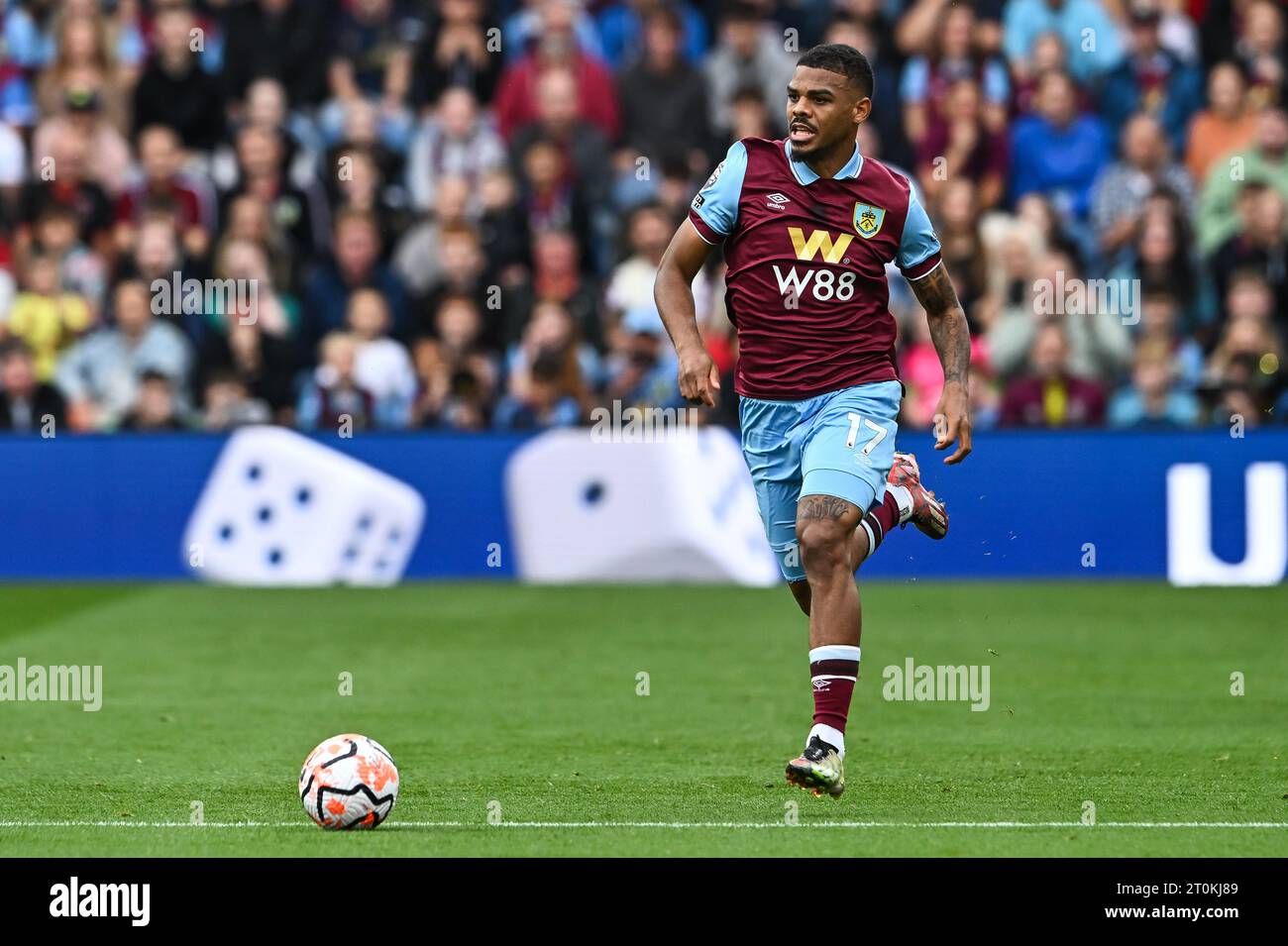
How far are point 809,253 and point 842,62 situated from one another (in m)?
0.67

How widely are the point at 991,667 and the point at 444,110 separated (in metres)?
8.26

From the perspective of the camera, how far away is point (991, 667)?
12.6 metres

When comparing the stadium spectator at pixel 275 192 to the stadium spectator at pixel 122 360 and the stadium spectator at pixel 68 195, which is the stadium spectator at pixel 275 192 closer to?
the stadium spectator at pixel 68 195

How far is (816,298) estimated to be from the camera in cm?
878

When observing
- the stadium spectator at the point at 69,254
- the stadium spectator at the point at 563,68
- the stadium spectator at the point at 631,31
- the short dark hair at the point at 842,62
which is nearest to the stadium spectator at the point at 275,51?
the stadium spectator at the point at 563,68

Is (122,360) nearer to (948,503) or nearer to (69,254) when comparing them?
(69,254)

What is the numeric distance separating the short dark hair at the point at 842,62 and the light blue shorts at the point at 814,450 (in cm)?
107

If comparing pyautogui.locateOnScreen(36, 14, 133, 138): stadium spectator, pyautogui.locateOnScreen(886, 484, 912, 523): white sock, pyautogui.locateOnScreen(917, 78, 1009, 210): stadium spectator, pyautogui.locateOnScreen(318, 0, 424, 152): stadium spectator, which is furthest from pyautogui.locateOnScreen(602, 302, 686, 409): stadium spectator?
pyautogui.locateOnScreen(886, 484, 912, 523): white sock

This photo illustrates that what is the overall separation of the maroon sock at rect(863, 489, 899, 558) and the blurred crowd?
762 centimetres

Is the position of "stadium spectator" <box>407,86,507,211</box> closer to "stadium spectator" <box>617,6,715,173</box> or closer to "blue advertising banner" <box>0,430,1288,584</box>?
"stadium spectator" <box>617,6,715,173</box>

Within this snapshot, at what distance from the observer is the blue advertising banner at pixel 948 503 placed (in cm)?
1616

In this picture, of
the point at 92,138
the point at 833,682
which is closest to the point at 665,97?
the point at 92,138
